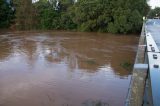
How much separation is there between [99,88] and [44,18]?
24075 millimetres

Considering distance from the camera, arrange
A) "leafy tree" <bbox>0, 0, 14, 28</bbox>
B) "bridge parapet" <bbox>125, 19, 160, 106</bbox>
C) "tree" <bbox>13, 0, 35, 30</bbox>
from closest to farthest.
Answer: "bridge parapet" <bbox>125, 19, 160, 106</bbox> → "tree" <bbox>13, 0, 35, 30</bbox> → "leafy tree" <bbox>0, 0, 14, 28</bbox>

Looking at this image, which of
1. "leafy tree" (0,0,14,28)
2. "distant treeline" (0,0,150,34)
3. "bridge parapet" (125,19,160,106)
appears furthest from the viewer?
"leafy tree" (0,0,14,28)


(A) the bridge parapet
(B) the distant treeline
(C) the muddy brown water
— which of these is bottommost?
(C) the muddy brown water

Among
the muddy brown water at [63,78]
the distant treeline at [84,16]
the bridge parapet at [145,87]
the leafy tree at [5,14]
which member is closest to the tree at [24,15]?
the distant treeline at [84,16]

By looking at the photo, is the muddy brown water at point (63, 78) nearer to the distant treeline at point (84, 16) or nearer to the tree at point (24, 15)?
the distant treeline at point (84, 16)

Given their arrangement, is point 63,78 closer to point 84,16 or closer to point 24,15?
point 84,16

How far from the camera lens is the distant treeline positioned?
25.2m

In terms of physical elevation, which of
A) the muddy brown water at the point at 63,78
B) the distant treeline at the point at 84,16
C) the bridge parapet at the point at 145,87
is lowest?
the muddy brown water at the point at 63,78

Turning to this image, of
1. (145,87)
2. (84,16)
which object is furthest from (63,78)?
(84,16)

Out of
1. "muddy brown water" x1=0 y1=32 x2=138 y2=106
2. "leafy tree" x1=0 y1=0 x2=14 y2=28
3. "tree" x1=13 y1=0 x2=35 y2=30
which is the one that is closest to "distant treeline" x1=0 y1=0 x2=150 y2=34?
"tree" x1=13 y1=0 x2=35 y2=30

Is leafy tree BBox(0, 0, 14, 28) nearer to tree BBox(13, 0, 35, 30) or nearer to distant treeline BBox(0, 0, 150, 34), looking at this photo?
distant treeline BBox(0, 0, 150, 34)

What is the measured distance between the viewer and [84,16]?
26.6 m

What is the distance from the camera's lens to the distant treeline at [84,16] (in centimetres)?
2516

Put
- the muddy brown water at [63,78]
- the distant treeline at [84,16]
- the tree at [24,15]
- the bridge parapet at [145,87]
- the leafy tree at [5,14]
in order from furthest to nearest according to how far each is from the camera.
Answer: the leafy tree at [5,14] → the tree at [24,15] → the distant treeline at [84,16] → the muddy brown water at [63,78] → the bridge parapet at [145,87]
